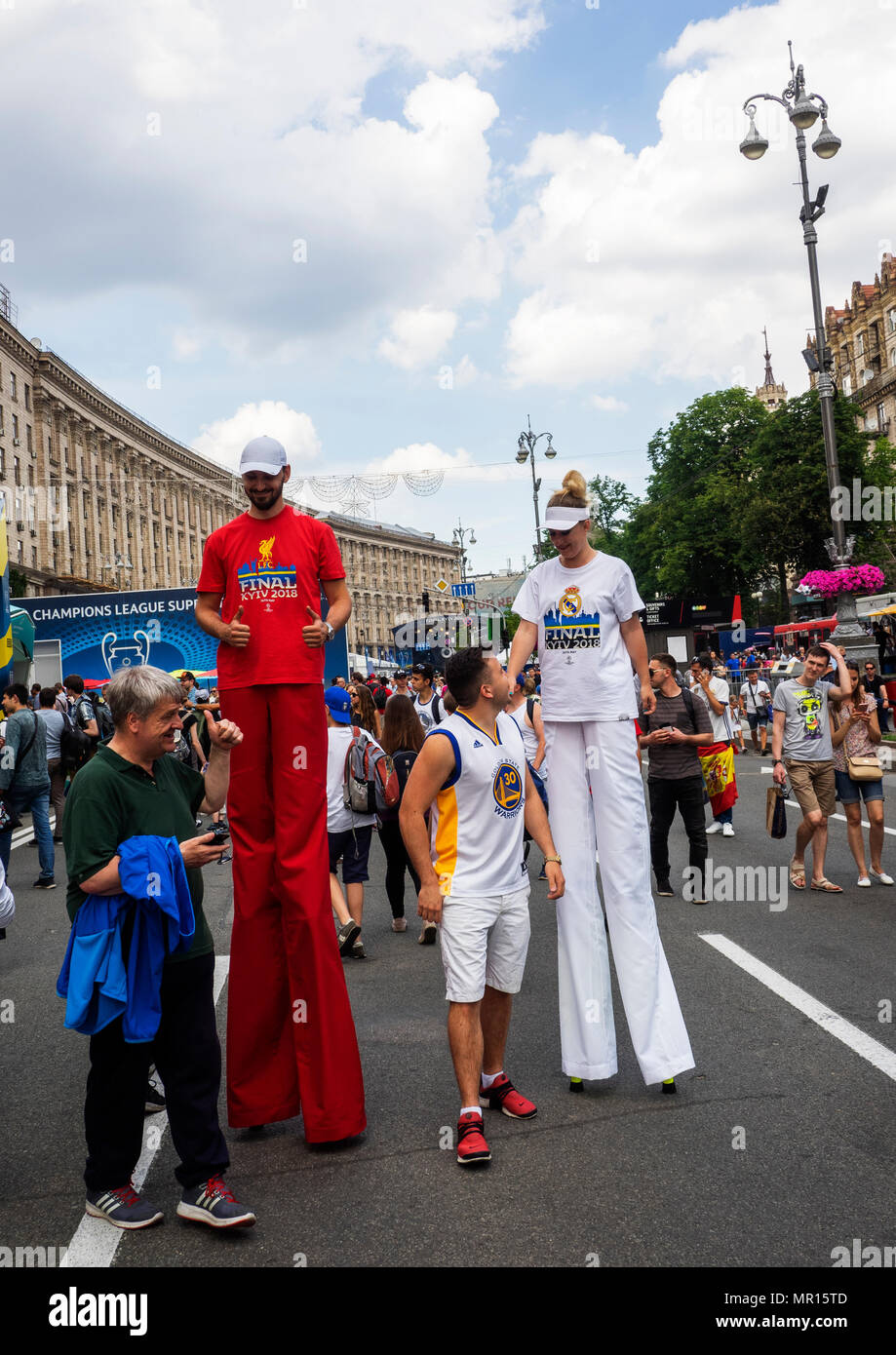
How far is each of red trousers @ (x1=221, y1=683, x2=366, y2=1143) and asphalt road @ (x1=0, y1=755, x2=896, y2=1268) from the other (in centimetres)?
24

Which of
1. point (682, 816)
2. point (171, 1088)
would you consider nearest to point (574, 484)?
point (171, 1088)

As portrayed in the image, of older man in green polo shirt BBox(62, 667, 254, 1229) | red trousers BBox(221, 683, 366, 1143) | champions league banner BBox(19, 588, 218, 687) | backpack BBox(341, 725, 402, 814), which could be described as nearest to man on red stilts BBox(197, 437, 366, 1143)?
red trousers BBox(221, 683, 366, 1143)

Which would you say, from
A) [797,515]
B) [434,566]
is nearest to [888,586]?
[797,515]

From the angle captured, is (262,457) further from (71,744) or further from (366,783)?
(71,744)

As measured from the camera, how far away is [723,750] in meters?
11.3

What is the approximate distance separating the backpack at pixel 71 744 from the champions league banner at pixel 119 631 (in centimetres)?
1190

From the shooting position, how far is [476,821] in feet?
14.1

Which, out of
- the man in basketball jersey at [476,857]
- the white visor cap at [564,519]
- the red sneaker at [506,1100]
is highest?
the white visor cap at [564,519]

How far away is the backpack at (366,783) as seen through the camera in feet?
26.4

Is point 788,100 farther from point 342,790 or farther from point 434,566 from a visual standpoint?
point 434,566

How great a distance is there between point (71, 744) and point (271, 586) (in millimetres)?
10409

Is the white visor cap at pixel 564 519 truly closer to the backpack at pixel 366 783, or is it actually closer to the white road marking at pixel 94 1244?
the white road marking at pixel 94 1244

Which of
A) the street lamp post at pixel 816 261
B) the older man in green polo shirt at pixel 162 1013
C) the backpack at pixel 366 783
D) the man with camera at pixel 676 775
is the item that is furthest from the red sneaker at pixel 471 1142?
the street lamp post at pixel 816 261

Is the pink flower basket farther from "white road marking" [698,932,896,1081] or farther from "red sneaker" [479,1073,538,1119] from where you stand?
"red sneaker" [479,1073,538,1119]
